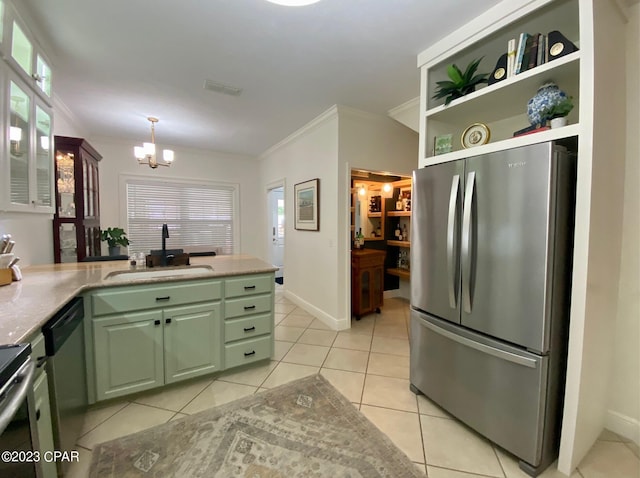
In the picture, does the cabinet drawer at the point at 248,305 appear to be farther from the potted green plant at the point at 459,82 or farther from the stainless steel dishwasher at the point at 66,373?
the potted green plant at the point at 459,82

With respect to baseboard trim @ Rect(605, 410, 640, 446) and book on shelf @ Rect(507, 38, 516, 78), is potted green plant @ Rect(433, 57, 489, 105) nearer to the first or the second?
book on shelf @ Rect(507, 38, 516, 78)

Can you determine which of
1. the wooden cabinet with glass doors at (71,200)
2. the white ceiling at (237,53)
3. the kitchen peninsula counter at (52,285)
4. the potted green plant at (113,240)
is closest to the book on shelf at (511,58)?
the white ceiling at (237,53)

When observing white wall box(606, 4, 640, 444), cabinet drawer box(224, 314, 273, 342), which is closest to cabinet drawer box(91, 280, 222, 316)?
cabinet drawer box(224, 314, 273, 342)

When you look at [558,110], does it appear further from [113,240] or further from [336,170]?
[113,240]

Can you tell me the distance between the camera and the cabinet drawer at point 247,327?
2.30 m

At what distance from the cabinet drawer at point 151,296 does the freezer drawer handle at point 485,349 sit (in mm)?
1667

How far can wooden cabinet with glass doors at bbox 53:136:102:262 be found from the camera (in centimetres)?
289

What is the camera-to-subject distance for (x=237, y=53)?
2141 mm

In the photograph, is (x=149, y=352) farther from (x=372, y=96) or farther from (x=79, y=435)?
(x=372, y=96)

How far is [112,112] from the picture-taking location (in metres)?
3.32

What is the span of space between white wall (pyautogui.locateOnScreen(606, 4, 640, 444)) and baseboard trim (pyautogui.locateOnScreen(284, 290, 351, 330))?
7.32 feet

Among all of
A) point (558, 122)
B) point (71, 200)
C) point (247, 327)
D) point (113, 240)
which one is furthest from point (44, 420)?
point (113, 240)

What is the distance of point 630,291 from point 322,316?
109 inches

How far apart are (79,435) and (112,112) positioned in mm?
3333
